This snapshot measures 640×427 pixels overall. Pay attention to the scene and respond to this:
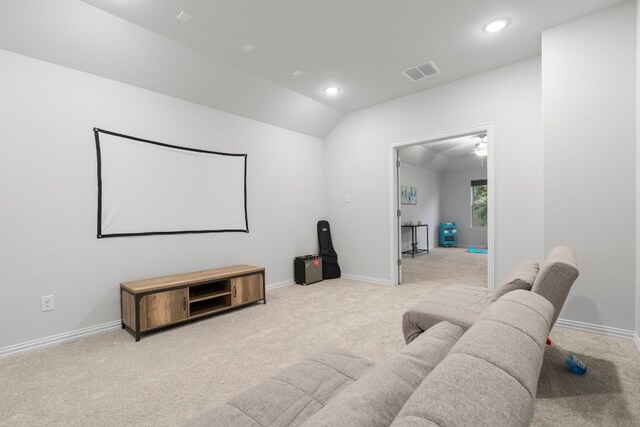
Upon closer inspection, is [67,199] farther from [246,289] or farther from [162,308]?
[246,289]

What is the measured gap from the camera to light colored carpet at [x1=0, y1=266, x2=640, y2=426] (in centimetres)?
164

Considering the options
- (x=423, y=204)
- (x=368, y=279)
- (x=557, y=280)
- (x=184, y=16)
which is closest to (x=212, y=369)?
(x=557, y=280)

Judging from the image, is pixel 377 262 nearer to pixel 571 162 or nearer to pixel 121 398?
pixel 571 162

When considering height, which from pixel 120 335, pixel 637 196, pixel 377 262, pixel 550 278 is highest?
pixel 637 196

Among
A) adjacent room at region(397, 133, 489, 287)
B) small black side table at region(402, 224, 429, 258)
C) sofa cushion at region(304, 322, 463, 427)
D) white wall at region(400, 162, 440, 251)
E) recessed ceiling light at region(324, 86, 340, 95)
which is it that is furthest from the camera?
white wall at region(400, 162, 440, 251)

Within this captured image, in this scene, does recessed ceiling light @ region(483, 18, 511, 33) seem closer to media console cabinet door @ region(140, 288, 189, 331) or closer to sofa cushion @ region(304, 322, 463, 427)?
sofa cushion @ region(304, 322, 463, 427)

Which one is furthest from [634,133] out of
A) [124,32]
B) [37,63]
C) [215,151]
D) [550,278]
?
[37,63]

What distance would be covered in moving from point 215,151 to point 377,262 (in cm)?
283

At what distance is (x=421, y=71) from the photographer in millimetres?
3564

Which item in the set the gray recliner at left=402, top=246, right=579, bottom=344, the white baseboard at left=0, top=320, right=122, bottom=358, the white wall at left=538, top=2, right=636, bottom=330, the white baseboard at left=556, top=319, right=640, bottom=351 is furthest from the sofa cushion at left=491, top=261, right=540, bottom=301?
the white baseboard at left=0, top=320, right=122, bottom=358

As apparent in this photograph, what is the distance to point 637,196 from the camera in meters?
2.37

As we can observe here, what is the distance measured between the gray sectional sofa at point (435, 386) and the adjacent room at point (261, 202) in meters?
0.01

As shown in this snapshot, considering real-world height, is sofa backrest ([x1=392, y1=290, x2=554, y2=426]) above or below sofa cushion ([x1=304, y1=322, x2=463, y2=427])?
above

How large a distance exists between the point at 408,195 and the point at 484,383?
313 inches
